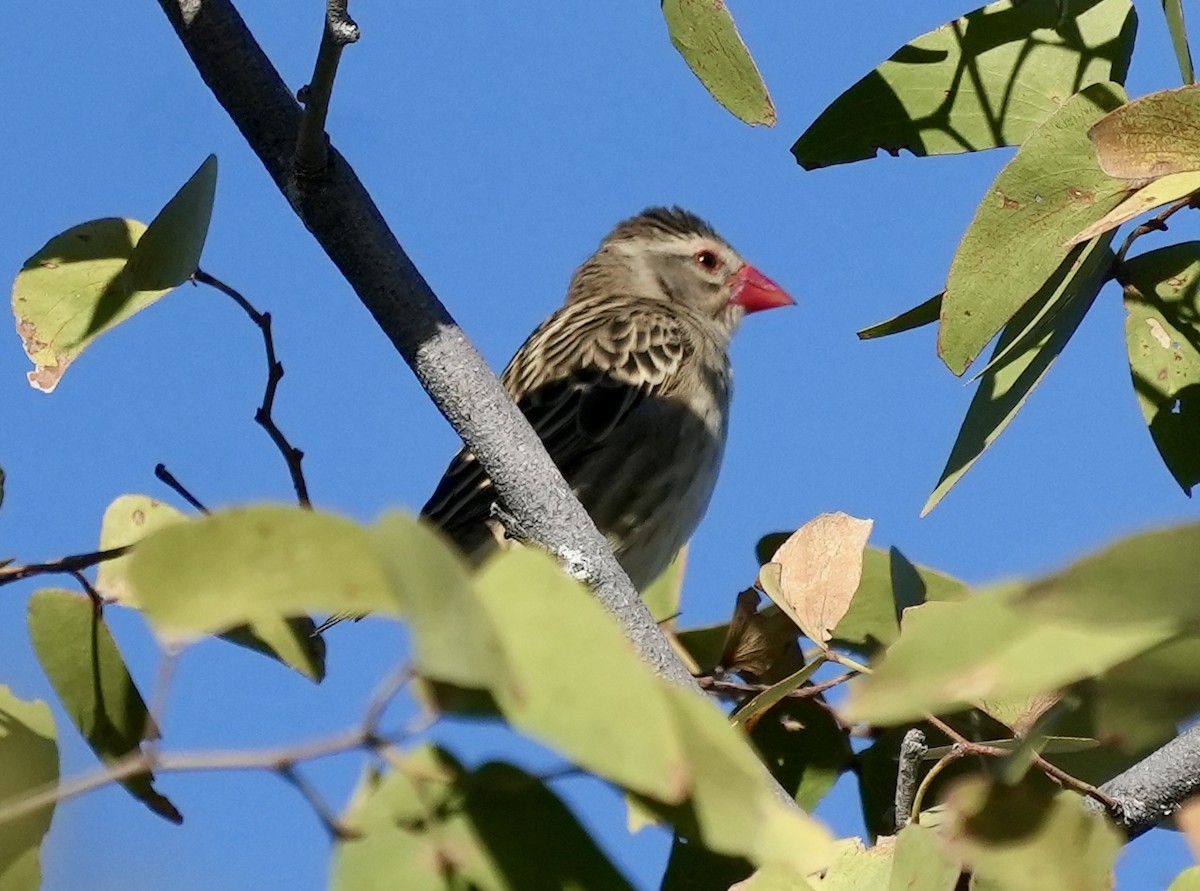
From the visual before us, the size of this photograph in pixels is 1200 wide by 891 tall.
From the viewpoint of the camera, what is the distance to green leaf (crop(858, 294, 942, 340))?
2602 millimetres

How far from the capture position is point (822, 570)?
8.23 feet

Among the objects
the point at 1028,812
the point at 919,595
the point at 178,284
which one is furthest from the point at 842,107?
the point at 1028,812

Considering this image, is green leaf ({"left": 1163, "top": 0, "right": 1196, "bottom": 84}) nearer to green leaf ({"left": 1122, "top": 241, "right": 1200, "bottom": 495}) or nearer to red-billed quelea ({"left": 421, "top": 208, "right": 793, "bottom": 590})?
green leaf ({"left": 1122, "top": 241, "right": 1200, "bottom": 495})

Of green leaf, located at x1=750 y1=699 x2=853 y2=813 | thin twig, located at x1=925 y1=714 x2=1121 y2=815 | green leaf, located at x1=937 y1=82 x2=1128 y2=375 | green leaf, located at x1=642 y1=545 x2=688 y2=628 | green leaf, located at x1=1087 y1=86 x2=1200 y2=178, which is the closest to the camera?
green leaf, located at x1=1087 y1=86 x2=1200 y2=178

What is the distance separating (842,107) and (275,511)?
194 centimetres

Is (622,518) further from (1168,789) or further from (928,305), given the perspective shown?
(1168,789)

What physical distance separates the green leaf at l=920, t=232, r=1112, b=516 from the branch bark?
0.46 m

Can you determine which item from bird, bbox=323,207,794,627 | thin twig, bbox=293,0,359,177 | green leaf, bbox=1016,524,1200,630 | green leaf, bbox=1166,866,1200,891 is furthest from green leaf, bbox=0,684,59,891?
bird, bbox=323,207,794,627

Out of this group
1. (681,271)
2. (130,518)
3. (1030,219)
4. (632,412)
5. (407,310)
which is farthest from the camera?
(681,271)

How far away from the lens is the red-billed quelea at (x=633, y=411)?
537 cm

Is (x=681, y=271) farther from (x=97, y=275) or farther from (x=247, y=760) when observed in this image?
(x=247, y=760)

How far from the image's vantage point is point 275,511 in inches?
42.0

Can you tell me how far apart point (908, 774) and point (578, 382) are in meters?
3.42

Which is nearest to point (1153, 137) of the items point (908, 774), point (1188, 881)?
point (1188, 881)
